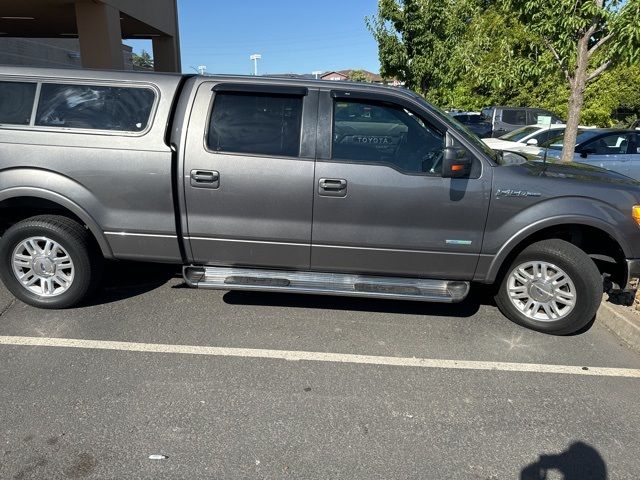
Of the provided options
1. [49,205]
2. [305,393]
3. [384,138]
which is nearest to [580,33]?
[384,138]

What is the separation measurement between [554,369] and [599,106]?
20.4m

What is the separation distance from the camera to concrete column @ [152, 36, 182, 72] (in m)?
14.4

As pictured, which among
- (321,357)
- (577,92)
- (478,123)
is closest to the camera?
(321,357)

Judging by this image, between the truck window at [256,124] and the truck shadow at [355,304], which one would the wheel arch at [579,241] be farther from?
the truck window at [256,124]

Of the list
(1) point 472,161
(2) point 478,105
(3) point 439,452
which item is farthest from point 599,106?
(3) point 439,452

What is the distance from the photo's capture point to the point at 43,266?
13.3 feet

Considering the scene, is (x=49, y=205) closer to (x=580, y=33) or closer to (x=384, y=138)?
(x=384, y=138)

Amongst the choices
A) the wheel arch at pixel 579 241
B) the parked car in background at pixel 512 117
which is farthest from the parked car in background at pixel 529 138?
the wheel arch at pixel 579 241

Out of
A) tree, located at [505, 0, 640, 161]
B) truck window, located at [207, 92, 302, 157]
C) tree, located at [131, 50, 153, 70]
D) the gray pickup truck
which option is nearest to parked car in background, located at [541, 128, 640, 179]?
tree, located at [505, 0, 640, 161]

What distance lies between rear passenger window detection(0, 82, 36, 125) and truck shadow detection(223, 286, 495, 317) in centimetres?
225

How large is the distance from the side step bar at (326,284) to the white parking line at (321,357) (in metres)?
0.49

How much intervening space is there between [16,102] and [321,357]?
3.19 metres

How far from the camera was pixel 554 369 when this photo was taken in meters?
3.47

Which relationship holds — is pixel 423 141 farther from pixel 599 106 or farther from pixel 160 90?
pixel 599 106
